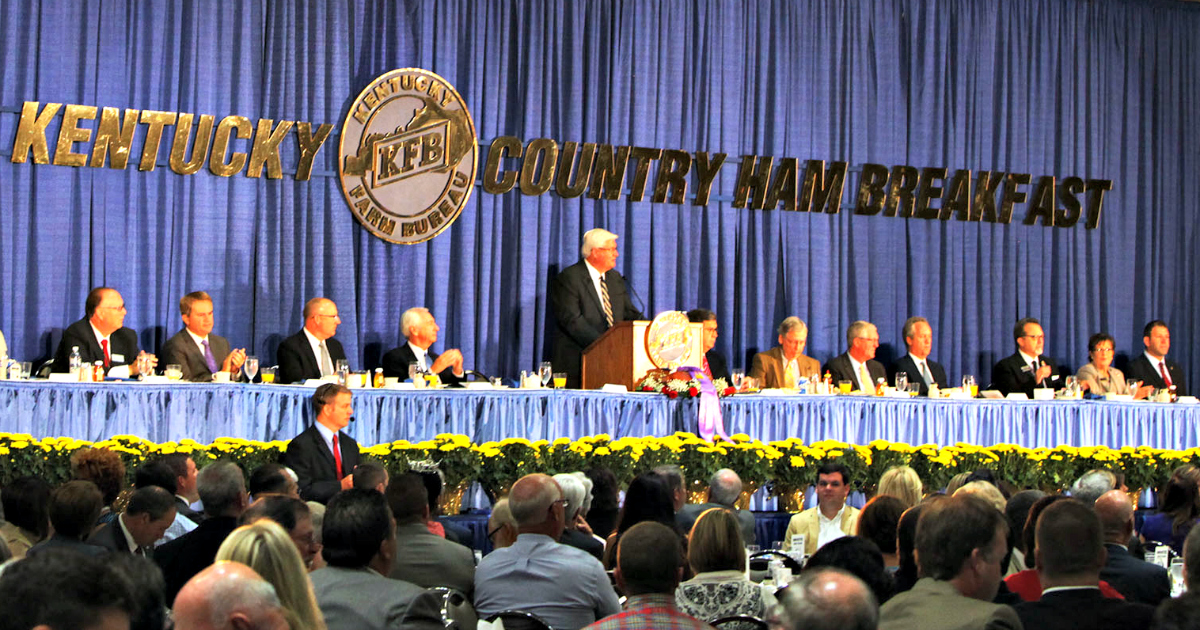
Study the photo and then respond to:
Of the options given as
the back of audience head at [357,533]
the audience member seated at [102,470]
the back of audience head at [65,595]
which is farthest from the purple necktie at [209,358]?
the back of audience head at [65,595]

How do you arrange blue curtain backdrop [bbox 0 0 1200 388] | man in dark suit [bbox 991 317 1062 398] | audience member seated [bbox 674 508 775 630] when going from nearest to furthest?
audience member seated [bbox 674 508 775 630]
blue curtain backdrop [bbox 0 0 1200 388]
man in dark suit [bbox 991 317 1062 398]

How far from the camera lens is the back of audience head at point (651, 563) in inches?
133

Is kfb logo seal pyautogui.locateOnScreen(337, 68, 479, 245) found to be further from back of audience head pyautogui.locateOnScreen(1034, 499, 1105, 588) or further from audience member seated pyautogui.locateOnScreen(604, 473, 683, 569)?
back of audience head pyautogui.locateOnScreen(1034, 499, 1105, 588)

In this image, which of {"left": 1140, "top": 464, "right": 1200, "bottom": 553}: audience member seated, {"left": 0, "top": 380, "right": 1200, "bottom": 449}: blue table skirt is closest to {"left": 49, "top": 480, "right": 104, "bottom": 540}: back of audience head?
{"left": 0, "top": 380, "right": 1200, "bottom": 449}: blue table skirt

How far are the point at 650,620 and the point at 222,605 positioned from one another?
135 cm

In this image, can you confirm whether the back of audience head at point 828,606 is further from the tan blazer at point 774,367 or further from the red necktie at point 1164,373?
the red necktie at point 1164,373

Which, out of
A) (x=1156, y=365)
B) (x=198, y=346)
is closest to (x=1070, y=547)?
(x=198, y=346)

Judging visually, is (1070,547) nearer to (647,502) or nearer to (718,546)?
(718,546)

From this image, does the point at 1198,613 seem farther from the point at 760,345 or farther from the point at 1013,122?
the point at 1013,122

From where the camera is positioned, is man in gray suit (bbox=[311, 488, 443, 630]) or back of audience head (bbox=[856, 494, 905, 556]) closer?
man in gray suit (bbox=[311, 488, 443, 630])

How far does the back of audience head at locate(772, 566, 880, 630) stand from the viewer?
235 centimetres

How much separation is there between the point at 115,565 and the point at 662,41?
9966 millimetres

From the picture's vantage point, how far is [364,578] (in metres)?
3.49

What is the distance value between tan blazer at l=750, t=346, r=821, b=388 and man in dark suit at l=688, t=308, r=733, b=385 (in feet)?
0.81
